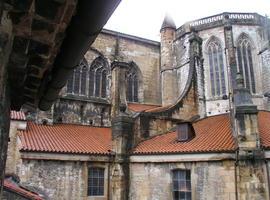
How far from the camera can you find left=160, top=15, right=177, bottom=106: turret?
29.4 metres

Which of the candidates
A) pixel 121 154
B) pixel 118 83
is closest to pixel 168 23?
pixel 118 83

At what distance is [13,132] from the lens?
59.2 feet

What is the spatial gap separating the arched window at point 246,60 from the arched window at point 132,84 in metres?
8.51

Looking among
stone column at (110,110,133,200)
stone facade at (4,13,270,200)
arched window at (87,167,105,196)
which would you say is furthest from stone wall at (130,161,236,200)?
arched window at (87,167,105,196)

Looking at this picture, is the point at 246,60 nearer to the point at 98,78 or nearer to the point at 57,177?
the point at 98,78

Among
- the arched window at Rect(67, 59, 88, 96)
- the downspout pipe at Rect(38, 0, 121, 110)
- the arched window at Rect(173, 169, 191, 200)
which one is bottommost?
the arched window at Rect(173, 169, 191, 200)

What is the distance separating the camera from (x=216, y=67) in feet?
96.4

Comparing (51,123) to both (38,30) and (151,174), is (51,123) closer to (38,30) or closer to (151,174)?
(151,174)

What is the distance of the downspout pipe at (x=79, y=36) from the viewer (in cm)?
307

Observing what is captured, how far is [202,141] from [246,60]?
1452 centimetres

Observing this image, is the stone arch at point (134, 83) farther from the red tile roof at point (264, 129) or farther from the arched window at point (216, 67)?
the red tile roof at point (264, 129)

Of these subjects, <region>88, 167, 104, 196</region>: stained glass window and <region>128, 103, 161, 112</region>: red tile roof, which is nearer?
<region>88, 167, 104, 196</region>: stained glass window

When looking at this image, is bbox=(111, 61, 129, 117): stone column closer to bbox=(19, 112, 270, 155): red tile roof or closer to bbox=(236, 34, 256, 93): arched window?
bbox=(19, 112, 270, 155): red tile roof

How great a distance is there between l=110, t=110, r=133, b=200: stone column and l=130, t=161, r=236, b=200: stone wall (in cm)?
40
